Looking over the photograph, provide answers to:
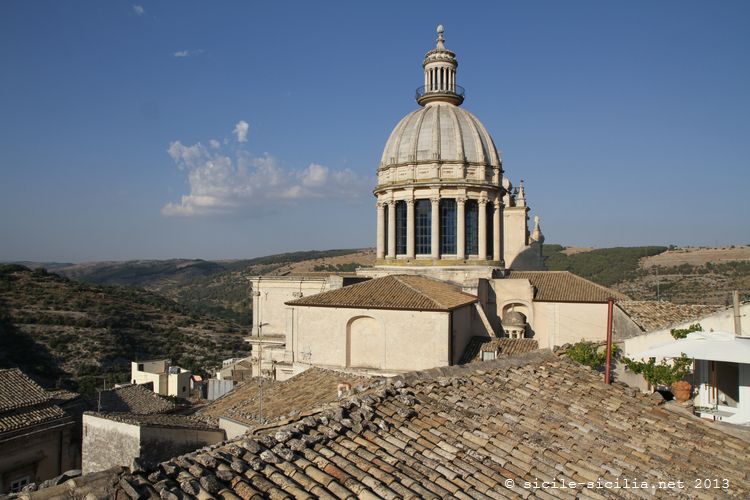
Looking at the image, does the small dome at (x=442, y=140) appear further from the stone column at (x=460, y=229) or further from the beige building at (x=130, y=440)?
the beige building at (x=130, y=440)

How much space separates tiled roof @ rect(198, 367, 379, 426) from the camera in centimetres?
1720

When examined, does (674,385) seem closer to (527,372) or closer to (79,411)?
(527,372)

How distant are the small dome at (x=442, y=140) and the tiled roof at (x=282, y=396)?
44.4 feet

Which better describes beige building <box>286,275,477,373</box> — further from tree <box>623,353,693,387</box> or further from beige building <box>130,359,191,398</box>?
beige building <box>130,359,191,398</box>

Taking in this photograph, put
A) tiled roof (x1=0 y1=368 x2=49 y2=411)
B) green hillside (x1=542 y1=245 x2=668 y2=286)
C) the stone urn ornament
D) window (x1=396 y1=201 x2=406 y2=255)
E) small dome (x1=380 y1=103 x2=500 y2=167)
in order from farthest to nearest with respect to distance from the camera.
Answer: green hillside (x1=542 y1=245 x2=668 y2=286) < window (x1=396 y1=201 x2=406 y2=255) < small dome (x1=380 y1=103 x2=500 y2=167) < tiled roof (x1=0 y1=368 x2=49 y2=411) < the stone urn ornament

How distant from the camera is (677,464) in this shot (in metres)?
7.51

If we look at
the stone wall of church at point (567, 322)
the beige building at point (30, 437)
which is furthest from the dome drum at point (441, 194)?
the beige building at point (30, 437)

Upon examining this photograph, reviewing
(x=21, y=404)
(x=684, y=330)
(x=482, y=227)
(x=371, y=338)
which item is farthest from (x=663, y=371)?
(x=482, y=227)

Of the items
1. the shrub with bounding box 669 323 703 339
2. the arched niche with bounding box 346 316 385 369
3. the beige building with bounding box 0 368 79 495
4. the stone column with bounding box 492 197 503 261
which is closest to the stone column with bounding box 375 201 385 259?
the stone column with bounding box 492 197 503 261

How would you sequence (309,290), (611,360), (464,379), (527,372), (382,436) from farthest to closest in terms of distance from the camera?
(309,290), (611,360), (527,372), (464,379), (382,436)

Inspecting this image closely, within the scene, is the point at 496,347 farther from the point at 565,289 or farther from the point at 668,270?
the point at 668,270

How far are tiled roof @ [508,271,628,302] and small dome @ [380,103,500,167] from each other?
22.4ft

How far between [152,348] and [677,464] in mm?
56569

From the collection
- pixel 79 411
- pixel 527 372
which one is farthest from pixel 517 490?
pixel 79 411
